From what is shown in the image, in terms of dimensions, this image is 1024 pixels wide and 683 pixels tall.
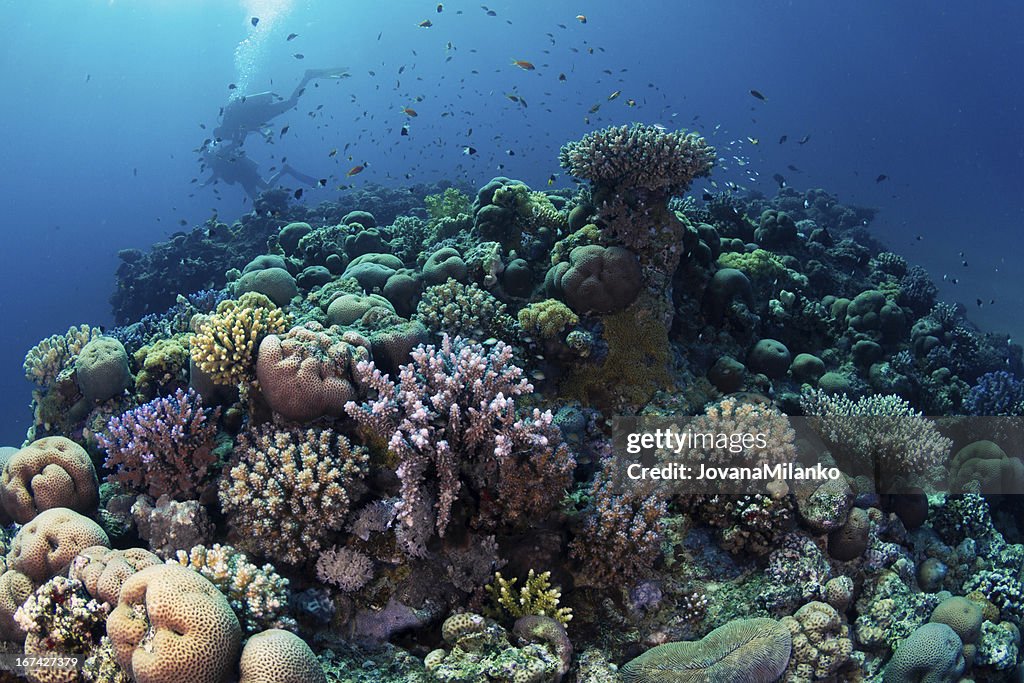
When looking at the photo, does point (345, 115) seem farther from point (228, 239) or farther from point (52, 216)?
Answer: point (228, 239)

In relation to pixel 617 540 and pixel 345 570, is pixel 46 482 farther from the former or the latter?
pixel 617 540

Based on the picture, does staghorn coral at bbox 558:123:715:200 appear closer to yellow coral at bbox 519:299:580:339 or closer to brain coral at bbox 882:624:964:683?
yellow coral at bbox 519:299:580:339

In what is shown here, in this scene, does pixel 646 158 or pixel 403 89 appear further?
pixel 403 89

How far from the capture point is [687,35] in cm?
16025

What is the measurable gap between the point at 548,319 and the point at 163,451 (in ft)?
14.8

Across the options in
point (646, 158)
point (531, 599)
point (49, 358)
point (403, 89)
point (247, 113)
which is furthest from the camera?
point (403, 89)

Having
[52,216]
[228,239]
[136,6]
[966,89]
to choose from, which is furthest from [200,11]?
[966,89]

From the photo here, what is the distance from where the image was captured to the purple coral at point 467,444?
4.31 metres

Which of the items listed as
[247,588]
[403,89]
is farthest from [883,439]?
[403,89]

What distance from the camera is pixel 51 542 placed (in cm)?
427

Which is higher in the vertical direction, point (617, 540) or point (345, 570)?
point (617, 540)

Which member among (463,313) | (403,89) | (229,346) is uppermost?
(403,89)

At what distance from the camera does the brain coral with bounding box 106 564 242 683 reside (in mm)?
3004

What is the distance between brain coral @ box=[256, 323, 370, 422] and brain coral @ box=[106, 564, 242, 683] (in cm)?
173
